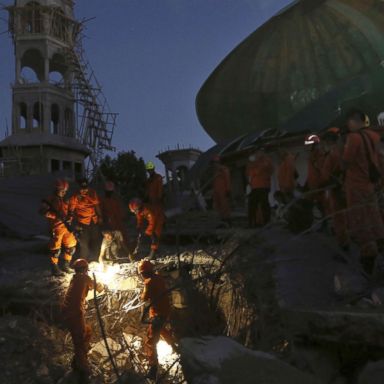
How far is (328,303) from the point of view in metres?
4.39

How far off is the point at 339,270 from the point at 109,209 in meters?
5.41

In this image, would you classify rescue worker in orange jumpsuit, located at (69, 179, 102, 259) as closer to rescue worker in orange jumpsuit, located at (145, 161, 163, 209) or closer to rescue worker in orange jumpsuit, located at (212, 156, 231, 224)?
rescue worker in orange jumpsuit, located at (145, 161, 163, 209)

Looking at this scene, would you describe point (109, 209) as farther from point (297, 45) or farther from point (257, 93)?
point (297, 45)

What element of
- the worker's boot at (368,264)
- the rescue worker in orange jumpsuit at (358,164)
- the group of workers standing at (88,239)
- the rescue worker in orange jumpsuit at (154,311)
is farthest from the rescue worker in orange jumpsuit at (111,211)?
the worker's boot at (368,264)

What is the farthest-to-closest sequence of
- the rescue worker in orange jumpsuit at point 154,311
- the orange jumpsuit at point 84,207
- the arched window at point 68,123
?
the arched window at point 68,123 < the orange jumpsuit at point 84,207 < the rescue worker in orange jumpsuit at point 154,311

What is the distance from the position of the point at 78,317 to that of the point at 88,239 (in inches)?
126

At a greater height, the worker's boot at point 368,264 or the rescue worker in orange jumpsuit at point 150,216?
the rescue worker in orange jumpsuit at point 150,216

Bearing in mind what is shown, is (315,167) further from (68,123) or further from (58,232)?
(68,123)

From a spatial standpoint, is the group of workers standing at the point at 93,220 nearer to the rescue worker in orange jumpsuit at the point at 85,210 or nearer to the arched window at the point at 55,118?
the rescue worker in orange jumpsuit at the point at 85,210

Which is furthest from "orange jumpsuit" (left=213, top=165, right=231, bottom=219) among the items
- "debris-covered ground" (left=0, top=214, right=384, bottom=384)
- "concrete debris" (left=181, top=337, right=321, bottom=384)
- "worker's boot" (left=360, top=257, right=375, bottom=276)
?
"concrete debris" (left=181, top=337, right=321, bottom=384)

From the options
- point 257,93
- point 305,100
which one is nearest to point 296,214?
point 305,100

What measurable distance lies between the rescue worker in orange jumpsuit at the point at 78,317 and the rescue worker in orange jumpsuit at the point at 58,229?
2018 millimetres

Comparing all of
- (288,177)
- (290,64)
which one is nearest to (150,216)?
(288,177)

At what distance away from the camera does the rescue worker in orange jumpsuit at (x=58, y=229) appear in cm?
810
